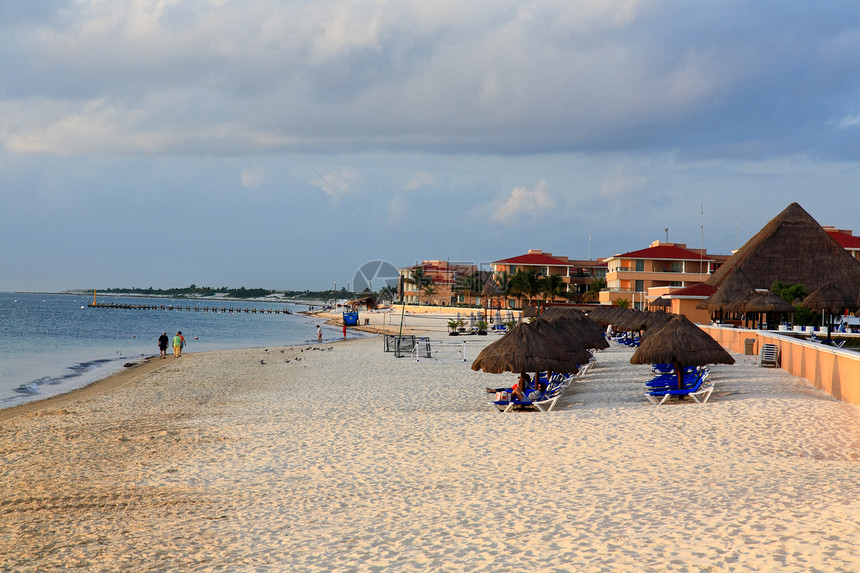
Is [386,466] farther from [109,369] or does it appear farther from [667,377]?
[109,369]

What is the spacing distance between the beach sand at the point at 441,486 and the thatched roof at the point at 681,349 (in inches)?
35.1

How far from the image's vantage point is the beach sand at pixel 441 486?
245 inches

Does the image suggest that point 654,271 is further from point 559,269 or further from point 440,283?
point 440,283

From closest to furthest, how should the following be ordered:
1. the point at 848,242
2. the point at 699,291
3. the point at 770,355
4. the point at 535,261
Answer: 1. the point at 770,355
2. the point at 699,291
3. the point at 848,242
4. the point at 535,261

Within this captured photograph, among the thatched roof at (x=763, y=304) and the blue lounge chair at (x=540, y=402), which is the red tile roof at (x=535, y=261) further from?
the blue lounge chair at (x=540, y=402)

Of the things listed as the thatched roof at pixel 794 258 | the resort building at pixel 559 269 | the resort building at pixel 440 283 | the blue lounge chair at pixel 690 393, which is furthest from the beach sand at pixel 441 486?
the resort building at pixel 440 283

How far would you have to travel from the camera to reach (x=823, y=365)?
50.7 feet

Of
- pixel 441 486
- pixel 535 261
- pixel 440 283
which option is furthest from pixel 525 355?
pixel 440 283

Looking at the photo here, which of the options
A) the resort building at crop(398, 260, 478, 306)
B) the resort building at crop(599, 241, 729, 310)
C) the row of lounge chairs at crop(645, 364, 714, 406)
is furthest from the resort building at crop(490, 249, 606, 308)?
the row of lounge chairs at crop(645, 364, 714, 406)

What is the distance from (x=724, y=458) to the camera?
9.29 metres

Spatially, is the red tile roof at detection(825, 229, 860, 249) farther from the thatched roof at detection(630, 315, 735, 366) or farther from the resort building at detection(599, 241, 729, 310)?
the thatched roof at detection(630, 315, 735, 366)

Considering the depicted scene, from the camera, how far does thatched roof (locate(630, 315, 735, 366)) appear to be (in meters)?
14.1

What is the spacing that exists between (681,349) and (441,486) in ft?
24.8

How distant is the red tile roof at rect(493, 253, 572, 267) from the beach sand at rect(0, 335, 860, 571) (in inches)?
2732
